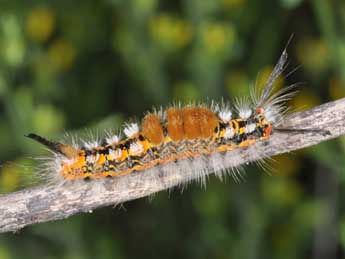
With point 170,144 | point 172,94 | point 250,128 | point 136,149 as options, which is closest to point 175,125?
point 170,144

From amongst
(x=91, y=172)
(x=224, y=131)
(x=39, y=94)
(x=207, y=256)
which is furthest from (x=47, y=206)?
(x=207, y=256)

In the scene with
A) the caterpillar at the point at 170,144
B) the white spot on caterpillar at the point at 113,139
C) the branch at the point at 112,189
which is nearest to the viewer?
the branch at the point at 112,189

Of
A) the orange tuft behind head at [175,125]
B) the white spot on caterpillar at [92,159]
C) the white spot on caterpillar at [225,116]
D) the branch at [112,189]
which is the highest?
the white spot on caterpillar at [225,116]

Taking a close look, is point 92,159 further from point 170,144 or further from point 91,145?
point 170,144

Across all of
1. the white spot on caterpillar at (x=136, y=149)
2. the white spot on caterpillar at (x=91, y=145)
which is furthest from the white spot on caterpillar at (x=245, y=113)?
the white spot on caterpillar at (x=91, y=145)

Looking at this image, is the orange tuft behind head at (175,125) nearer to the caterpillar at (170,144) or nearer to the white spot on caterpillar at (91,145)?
the caterpillar at (170,144)
